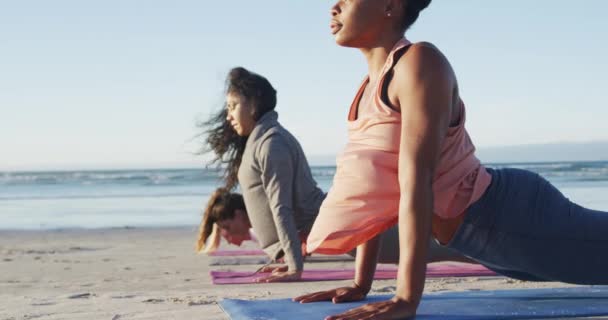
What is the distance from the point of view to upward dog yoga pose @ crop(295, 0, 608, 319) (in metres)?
2.83

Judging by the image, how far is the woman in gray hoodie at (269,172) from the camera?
543 centimetres

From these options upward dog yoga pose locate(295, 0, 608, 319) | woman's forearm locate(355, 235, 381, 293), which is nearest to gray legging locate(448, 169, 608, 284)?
upward dog yoga pose locate(295, 0, 608, 319)

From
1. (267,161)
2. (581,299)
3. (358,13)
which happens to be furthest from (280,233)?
(358,13)

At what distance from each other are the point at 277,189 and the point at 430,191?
2817mm

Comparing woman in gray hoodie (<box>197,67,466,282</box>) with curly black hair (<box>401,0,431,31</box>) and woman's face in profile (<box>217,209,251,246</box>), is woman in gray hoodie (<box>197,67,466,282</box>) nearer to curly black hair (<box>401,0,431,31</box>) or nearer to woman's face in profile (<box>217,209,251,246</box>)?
woman's face in profile (<box>217,209,251,246</box>)

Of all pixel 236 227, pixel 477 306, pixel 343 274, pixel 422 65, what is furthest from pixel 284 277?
pixel 422 65

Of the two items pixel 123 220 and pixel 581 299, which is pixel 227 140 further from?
pixel 123 220

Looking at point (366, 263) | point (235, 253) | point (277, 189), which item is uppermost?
point (366, 263)

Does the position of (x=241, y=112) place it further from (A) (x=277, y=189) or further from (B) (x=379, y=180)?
(B) (x=379, y=180)

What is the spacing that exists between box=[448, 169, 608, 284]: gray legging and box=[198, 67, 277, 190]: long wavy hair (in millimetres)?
2914

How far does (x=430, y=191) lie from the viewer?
2.79 m

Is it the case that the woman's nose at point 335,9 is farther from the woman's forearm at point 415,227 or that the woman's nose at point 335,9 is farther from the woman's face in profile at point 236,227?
the woman's face in profile at point 236,227

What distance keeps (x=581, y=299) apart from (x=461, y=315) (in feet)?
2.26

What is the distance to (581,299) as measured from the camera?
3.51 m
